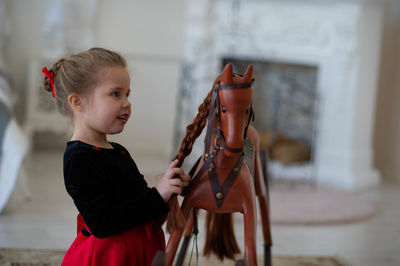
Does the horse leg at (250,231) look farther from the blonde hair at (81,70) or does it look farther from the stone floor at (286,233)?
the stone floor at (286,233)

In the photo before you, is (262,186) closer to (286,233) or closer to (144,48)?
(286,233)

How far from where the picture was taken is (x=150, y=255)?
115 centimetres

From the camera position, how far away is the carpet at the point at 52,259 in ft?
6.02

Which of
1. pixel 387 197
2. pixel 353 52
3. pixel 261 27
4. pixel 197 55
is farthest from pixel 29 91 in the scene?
pixel 387 197

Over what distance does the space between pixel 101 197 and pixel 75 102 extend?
246 millimetres

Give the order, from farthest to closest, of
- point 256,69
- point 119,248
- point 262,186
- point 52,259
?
point 256,69
point 52,259
point 262,186
point 119,248

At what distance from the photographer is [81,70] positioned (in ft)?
3.62

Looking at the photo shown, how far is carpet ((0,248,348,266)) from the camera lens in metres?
1.83

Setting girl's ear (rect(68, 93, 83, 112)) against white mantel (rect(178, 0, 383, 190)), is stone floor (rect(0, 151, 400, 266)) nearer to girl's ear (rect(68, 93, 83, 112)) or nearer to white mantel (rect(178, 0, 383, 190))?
white mantel (rect(178, 0, 383, 190))

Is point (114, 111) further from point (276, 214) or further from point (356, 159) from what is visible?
point (356, 159)

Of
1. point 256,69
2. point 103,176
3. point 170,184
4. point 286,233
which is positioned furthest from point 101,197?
point 256,69

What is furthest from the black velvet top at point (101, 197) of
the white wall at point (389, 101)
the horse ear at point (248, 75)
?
the white wall at point (389, 101)

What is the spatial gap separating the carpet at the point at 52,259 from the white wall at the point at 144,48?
10.4 feet

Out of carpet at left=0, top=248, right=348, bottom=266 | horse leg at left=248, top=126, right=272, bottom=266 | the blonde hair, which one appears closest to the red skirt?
the blonde hair
